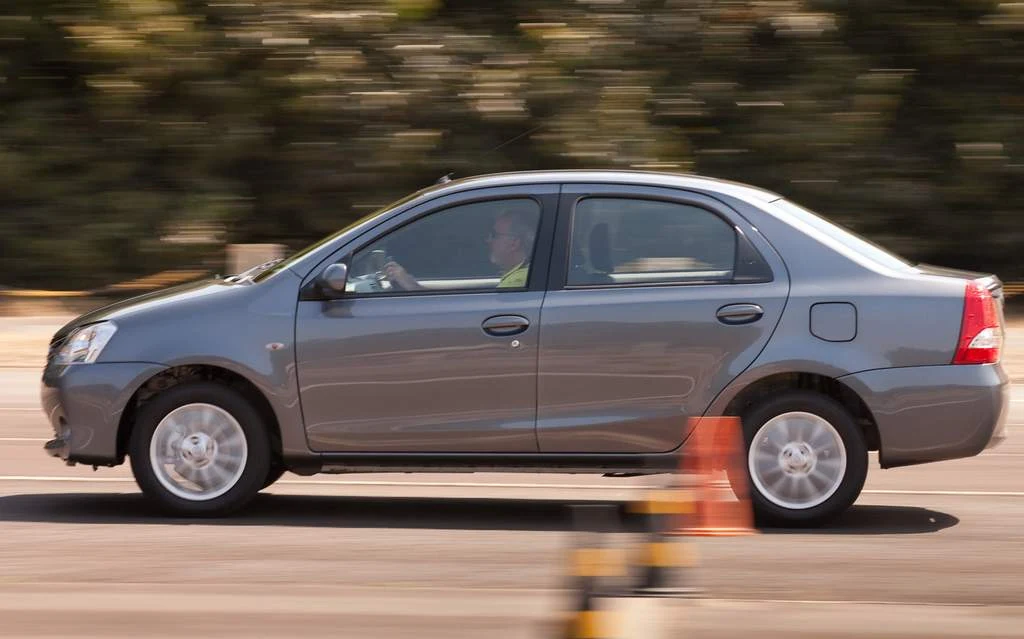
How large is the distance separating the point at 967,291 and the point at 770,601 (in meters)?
2.09

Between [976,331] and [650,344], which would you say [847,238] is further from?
[650,344]

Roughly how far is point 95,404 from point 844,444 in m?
3.41

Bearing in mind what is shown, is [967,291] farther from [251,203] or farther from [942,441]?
[251,203]

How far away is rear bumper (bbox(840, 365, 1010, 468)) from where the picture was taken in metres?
7.16

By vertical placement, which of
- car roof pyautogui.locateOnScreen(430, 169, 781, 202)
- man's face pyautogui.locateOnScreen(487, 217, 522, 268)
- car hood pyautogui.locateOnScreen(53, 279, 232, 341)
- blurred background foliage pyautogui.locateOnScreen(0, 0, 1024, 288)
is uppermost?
blurred background foliage pyautogui.locateOnScreen(0, 0, 1024, 288)

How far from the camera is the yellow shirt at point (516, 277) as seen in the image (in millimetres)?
7332

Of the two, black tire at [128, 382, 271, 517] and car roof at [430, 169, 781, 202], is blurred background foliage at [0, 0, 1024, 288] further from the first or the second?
black tire at [128, 382, 271, 517]

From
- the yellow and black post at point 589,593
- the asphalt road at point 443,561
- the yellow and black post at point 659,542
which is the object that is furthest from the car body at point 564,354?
the yellow and black post at point 589,593

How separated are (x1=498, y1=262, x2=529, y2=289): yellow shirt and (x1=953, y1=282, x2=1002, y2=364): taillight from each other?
1.94 m

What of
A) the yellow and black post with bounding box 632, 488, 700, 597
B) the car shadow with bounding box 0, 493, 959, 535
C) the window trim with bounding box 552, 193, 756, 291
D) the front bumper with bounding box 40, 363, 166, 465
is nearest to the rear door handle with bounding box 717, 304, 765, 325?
the window trim with bounding box 552, 193, 756, 291

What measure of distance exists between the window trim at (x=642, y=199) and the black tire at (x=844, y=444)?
592 mm

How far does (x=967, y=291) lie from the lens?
7.20m

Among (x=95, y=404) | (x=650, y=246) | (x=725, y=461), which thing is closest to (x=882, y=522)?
(x=725, y=461)

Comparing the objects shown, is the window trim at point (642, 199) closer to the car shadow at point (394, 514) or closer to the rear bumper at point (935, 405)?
the rear bumper at point (935, 405)
